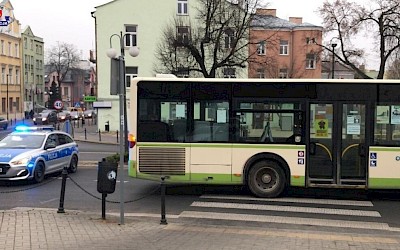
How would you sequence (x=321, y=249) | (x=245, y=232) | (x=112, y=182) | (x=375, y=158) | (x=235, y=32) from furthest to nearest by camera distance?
(x=235, y=32)
(x=375, y=158)
(x=112, y=182)
(x=245, y=232)
(x=321, y=249)

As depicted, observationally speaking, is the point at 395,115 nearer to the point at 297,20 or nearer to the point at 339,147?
the point at 339,147

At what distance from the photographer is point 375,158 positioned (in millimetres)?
10758

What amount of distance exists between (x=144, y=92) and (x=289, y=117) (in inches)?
137

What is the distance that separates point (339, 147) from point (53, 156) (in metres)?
8.27

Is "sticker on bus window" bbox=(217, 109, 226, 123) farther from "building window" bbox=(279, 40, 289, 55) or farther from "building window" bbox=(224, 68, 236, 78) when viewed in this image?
"building window" bbox=(279, 40, 289, 55)

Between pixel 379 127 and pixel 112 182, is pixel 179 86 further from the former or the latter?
pixel 379 127

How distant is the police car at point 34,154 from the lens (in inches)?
499

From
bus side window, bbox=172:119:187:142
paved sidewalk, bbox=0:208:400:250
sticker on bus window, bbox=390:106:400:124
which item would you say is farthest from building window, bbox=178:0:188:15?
paved sidewalk, bbox=0:208:400:250

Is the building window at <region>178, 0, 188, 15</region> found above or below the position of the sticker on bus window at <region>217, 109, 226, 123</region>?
above

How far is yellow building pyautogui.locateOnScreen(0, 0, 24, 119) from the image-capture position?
77.0 meters

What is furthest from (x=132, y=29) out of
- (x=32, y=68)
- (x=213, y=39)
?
(x=32, y=68)

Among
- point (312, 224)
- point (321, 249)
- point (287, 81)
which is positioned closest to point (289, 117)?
point (287, 81)

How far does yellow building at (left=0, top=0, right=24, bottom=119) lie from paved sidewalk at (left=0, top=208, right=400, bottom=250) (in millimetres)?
73100

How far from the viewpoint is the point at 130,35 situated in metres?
44.8
